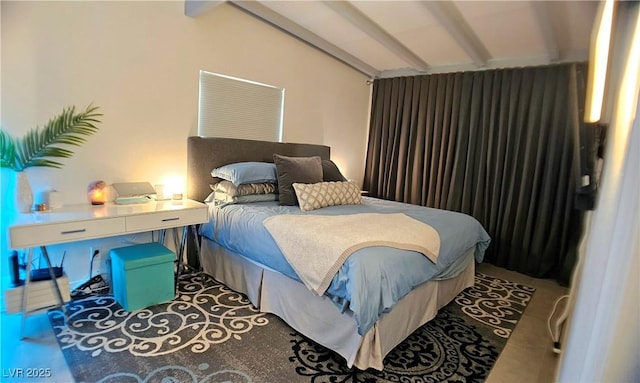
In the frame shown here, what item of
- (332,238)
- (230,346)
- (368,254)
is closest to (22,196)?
(230,346)

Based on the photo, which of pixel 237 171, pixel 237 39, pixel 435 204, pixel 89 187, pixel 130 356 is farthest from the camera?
pixel 435 204

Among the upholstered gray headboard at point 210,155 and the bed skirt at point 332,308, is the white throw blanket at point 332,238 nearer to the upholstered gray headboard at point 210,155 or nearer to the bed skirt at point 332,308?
the bed skirt at point 332,308

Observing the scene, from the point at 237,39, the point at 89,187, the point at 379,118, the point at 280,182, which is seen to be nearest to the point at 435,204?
the point at 379,118

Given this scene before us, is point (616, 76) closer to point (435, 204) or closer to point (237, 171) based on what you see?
point (237, 171)

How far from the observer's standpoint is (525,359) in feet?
6.18

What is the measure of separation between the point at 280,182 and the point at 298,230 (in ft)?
2.88

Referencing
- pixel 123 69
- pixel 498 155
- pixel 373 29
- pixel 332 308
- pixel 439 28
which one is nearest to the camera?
pixel 332 308

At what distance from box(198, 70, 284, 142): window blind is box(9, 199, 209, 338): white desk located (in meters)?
0.94

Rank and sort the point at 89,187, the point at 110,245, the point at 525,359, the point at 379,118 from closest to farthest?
the point at 525,359 < the point at 89,187 < the point at 110,245 < the point at 379,118

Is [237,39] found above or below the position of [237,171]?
above

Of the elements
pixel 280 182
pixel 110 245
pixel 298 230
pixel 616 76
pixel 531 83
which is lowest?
pixel 110 245

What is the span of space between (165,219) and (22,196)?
2.70 feet

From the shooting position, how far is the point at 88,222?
191 centimetres

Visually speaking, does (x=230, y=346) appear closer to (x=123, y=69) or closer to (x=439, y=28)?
(x=123, y=69)
